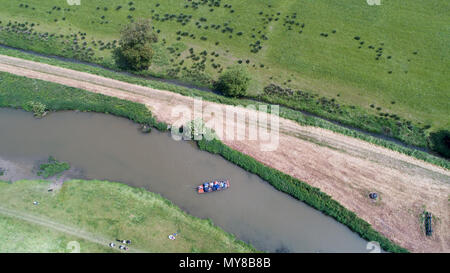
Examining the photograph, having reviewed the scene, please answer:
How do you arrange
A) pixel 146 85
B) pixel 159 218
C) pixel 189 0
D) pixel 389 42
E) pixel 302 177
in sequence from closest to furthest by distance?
1. pixel 159 218
2. pixel 302 177
3. pixel 146 85
4. pixel 389 42
5. pixel 189 0

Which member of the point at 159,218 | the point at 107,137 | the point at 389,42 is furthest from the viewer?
the point at 389,42

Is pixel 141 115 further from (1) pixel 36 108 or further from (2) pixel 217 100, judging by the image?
(1) pixel 36 108

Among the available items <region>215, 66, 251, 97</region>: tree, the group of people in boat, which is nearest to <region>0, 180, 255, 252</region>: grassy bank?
the group of people in boat

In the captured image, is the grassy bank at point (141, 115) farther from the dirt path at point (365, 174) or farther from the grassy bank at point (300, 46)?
the grassy bank at point (300, 46)

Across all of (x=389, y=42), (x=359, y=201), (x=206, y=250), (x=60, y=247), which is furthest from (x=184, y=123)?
(x=389, y=42)

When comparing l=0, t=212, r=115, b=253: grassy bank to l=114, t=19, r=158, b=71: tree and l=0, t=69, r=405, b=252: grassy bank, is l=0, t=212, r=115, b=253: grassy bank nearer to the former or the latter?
l=0, t=69, r=405, b=252: grassy bank

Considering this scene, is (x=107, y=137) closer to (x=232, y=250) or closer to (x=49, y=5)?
(x=232, y=250)
